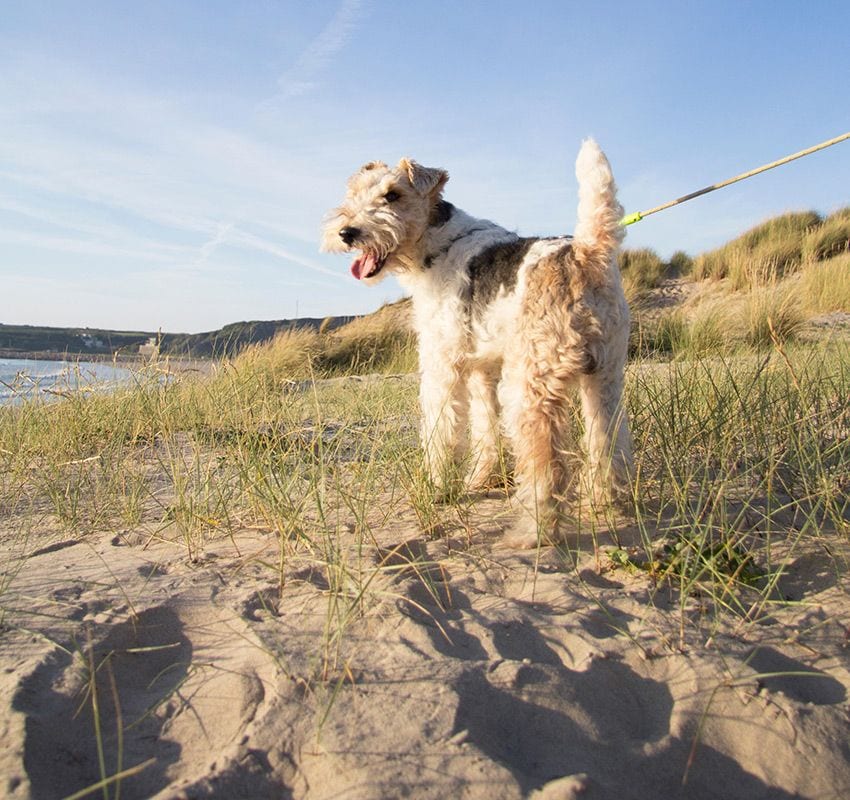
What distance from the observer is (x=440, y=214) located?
4.28 metres

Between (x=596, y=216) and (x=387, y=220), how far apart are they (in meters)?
1.43

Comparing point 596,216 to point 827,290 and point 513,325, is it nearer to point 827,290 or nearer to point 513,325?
point 513,325

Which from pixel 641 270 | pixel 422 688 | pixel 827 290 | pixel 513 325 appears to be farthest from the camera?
pixel 641 270

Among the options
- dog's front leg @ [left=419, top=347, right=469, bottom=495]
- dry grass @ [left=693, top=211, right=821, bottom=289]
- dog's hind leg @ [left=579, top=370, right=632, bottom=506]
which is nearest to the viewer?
dog's hind leg @ [left=579, top=370, right=632, bottom=506]

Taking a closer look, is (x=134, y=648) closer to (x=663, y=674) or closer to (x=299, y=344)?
(x=663, y=674)

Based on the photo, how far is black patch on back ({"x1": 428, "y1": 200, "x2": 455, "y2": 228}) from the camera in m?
4.25

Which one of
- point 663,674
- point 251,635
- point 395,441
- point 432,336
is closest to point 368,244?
point 432,336

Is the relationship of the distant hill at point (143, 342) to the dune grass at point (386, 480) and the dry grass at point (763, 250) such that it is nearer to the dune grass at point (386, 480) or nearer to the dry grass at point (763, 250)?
the dune grass at point (386, 480)

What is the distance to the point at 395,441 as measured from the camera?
12.0 ft

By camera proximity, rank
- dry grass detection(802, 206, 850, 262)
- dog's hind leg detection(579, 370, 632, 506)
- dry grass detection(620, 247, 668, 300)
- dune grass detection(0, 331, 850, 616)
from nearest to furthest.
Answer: dune grass detection(0, 331, 850, 616) → dog's hind leg detection(579, 370, 632, 506) → dry grass detection(802, 206, 850, 262) → dry grass detection(620, 247, 668, 300)

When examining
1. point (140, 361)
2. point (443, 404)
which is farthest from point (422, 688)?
point (140, 361)

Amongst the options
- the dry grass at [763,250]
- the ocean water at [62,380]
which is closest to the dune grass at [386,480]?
the ocean water at [62,380]

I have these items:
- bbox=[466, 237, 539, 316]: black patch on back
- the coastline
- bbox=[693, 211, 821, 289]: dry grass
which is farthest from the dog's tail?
bbox=[693, 211, 821, 289]: dry grass

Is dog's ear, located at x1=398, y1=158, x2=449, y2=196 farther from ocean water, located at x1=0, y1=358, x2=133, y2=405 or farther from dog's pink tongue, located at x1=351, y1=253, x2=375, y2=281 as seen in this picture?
ocean water, located at x1=0, y1=358, x2=133, y2=405
